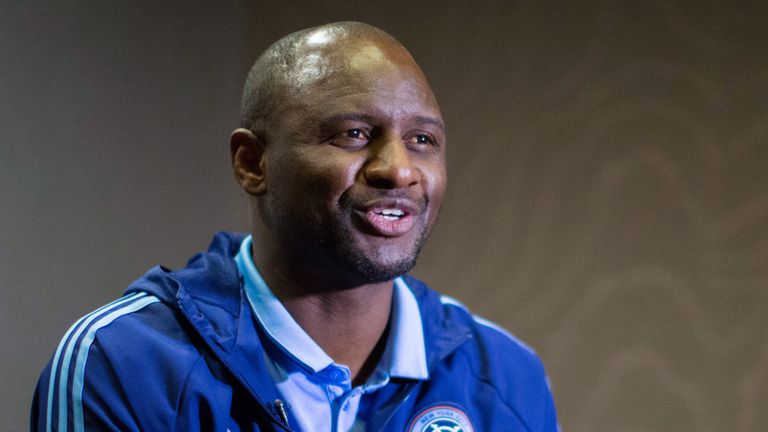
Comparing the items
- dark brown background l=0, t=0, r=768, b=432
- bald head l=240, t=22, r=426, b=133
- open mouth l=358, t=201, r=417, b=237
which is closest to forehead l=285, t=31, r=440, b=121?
bald head l=240, t=22, r=426, b=133

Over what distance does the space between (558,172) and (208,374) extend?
109cm

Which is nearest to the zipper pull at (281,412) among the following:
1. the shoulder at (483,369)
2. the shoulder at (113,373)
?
the shoulder at (113,373)

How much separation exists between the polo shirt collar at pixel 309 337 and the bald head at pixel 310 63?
22 cm

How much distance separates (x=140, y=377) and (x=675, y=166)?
4.12ft

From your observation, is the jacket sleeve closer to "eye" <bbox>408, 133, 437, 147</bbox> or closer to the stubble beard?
the stubble beard

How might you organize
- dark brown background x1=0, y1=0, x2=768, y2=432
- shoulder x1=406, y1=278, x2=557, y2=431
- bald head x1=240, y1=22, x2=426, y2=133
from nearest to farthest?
1. bald head x1=240, y1=22, x2=426, y2=133
2. shoulder x1=406, y1=278, x2=557, y2=431
3. dark brown background x1=0, y1=0, x2=768, y2=432

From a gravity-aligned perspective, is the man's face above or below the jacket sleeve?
above

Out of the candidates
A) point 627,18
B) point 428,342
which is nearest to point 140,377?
point 428,342

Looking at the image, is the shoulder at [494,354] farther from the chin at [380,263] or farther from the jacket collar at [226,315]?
the chin at [380,263]

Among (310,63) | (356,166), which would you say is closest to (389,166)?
(356,166)

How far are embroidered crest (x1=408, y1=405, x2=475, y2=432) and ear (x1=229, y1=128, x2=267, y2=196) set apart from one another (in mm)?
391

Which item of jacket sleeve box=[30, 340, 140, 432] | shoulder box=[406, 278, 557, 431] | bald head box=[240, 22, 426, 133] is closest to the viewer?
jacket sleeve box=[30, 340, 140, 432]

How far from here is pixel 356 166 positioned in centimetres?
131

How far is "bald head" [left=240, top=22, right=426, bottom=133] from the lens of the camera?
136cm
